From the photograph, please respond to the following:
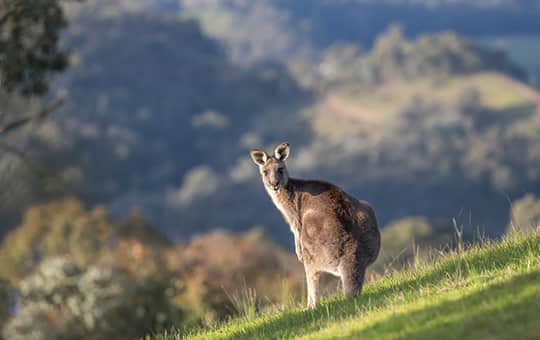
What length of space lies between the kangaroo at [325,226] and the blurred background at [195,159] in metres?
1.30

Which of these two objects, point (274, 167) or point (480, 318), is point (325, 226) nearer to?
point (274, 167)

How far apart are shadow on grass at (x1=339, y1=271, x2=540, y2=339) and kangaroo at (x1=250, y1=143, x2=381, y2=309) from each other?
172 cm

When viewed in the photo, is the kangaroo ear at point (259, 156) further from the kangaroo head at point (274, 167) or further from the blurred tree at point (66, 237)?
the blurred tree at point (66, 237)

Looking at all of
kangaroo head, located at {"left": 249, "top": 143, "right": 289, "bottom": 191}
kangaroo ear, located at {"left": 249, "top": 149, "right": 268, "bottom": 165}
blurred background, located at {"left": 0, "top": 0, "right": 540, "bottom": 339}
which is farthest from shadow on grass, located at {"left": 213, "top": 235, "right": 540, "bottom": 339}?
kangaroo ear, located at {"left": 249, "top": 149, "right": 268, "bottom": 165}

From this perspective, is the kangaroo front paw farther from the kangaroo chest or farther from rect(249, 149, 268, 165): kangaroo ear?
rect(249, 149, 268, 165): kangaroo ear

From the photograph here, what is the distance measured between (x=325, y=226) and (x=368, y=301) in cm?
106

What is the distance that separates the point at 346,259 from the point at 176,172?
157 m

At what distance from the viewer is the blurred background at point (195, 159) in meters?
32.4

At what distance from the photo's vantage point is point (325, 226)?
8.34 metres

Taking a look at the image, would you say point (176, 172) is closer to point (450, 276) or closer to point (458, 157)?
point (458, 157)

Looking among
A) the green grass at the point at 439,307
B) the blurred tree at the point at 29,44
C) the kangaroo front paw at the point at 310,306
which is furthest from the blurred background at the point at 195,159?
the green grass at the point at 439,307

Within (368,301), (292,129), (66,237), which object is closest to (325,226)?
(368,301)

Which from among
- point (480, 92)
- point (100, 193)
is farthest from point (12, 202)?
point (480, 92)

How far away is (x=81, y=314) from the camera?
104 feet
